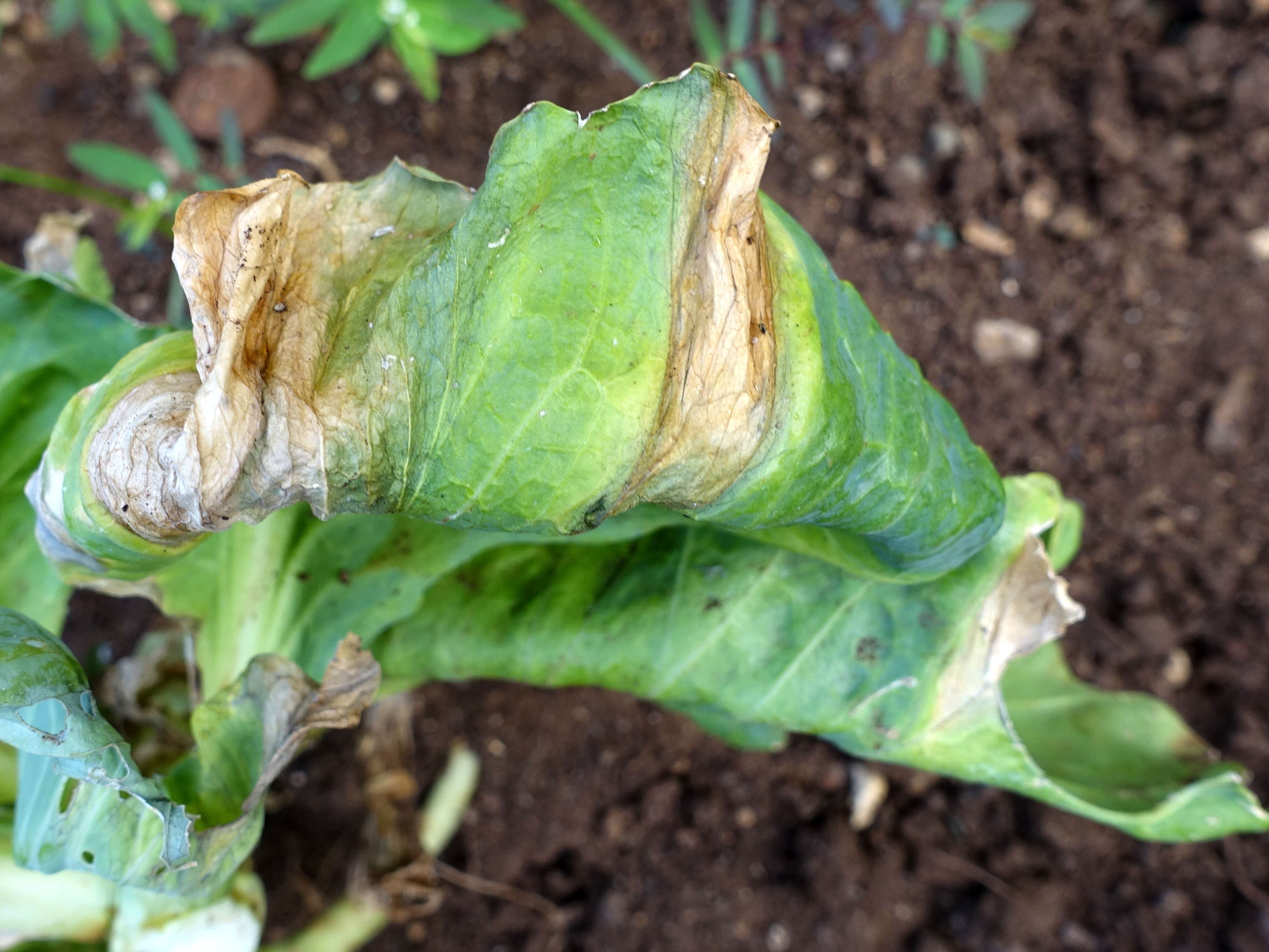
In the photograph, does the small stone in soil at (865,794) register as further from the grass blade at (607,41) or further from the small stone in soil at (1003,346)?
the grass blade at (607,41)

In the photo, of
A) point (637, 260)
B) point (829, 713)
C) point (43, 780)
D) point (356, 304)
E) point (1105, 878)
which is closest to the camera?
point (637, 260)

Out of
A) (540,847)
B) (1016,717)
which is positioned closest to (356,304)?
(1016,717)

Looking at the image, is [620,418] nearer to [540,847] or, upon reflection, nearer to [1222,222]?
[540,847]

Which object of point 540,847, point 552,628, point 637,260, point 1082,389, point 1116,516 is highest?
point 637,260

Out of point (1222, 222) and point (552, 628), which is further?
point (1222, 222)

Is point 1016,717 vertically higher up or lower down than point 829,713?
lower down

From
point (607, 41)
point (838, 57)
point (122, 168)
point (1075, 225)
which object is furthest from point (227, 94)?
point (1075, 225)
